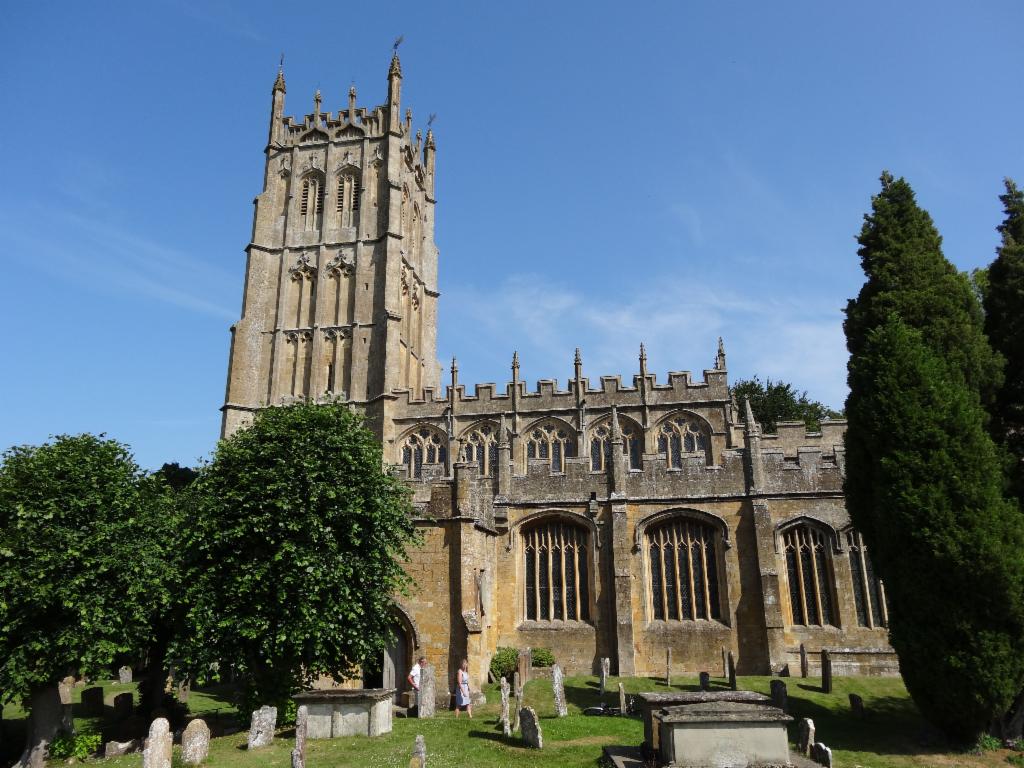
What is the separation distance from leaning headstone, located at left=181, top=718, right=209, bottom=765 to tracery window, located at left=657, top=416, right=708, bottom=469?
26459 millimetres

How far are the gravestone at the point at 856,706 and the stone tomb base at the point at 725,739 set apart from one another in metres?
7.00

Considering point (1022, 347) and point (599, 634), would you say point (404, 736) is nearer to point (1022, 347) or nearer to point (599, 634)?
point (599, 634)

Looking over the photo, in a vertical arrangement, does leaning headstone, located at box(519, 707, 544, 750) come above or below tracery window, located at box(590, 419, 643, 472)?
below

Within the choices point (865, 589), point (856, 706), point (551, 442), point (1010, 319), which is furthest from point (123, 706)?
point (1010, 319)

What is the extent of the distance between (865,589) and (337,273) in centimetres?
3335

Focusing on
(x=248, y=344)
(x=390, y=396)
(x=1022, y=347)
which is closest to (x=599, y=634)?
(x=1022, y=347)

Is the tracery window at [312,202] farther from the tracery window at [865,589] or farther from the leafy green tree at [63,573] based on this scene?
the tracery window at [865,589]

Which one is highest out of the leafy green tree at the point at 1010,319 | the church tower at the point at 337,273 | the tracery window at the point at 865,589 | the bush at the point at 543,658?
the church tower at the point at 337,273

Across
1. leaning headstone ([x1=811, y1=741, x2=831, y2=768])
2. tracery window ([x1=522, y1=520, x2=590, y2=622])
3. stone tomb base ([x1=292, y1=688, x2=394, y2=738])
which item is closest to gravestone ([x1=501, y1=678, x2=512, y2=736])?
stone tomb base ([x1=292, y1=688, x2=394, y2=738])

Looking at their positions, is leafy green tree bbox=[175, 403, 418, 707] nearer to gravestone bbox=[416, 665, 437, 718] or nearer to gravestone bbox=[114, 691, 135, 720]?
gravestone bbox=[416, 665, 437, 718]

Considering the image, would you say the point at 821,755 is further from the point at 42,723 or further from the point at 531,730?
the point at 42,723

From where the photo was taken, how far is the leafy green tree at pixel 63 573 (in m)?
16.3

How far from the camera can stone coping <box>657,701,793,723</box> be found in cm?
1114

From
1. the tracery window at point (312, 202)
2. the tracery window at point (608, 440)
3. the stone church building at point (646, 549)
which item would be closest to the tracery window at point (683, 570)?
the stone church building at point (646, 549)
